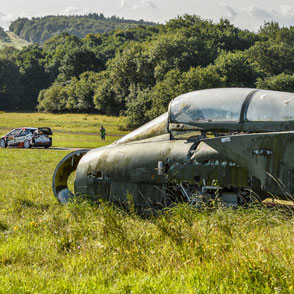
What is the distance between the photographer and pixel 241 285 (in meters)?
4.19

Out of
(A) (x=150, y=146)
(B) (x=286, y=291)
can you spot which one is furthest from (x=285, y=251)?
(A) (x=150, y=146)

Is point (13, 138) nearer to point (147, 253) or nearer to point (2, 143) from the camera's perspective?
point (2, 143)

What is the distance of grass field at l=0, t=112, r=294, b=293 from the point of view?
435 centimetres

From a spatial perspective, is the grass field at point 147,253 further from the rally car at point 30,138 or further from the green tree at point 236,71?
the green tree at point 236,71

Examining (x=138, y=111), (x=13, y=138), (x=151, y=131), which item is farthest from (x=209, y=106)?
(x=138, y=111)

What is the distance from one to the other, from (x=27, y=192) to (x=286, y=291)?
847 cm

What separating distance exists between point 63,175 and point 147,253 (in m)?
5.09

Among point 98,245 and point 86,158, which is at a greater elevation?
point 86,158

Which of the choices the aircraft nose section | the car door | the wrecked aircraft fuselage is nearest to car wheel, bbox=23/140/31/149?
the car door

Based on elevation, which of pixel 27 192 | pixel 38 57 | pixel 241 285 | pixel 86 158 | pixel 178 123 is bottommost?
pixel 27 192

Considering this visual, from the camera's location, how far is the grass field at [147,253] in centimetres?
435

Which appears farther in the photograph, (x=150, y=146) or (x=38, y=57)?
(x=38, y=57)

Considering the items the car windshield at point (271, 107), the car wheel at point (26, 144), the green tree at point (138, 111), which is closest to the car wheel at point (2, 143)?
the car wheel at point (26, 144)

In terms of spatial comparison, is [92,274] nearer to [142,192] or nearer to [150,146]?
[142,192]
